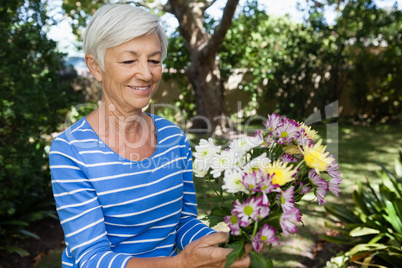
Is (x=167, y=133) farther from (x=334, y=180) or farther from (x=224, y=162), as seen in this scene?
(x=334, y=180)

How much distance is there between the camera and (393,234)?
402 centimetres

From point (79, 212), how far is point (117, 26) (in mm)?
802

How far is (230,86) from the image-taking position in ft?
47.5

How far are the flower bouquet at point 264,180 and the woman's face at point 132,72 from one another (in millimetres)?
434

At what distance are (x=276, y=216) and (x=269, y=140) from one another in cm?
41

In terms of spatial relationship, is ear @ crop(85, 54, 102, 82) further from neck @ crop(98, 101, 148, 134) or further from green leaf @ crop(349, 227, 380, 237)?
green leaf @ crop(349, 227, 380, 237)

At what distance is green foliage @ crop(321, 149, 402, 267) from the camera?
12.8ft

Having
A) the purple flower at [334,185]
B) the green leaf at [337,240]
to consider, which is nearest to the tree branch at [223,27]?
the green leaf at [337,240]

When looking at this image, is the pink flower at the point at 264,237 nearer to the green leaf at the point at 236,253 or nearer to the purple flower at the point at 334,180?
the green leaf at the point at 236,253

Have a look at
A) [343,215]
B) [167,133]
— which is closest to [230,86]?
[343,215]

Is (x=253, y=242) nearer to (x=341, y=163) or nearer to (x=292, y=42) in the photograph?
(x=341, y=163)

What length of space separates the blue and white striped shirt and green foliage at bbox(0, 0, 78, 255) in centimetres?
317

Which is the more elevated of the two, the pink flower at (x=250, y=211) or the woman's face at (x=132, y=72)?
the woman's face at (x=132, y=72)

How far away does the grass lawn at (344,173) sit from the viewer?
454 centimetres
